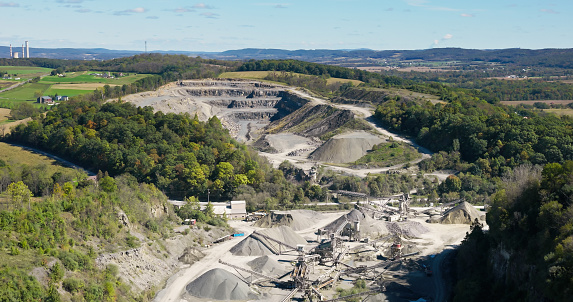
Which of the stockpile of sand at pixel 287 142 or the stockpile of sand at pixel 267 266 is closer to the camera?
the stockpile of sand at pixel 267 266

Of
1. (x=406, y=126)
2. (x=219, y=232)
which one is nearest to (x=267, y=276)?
(x=219, y=232)

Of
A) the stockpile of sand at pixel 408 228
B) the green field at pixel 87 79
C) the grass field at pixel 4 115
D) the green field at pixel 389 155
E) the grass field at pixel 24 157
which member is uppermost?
the green field at pixel 87 79

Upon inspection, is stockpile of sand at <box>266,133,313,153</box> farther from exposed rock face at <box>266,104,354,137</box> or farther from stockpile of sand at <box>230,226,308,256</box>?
stockpile of sand at <box>230,226,308,256</box>

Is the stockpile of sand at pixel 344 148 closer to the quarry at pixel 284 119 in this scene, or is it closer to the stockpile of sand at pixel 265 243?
the quarry at pixel 284 119

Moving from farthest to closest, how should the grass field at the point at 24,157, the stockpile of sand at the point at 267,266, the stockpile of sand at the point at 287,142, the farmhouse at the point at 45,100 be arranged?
the farmhouse at the point at 45,100
the stockpile of sand at the point at 287,142
the grass field at the point at 24,157
the stockpile of sand at the point at 267,266

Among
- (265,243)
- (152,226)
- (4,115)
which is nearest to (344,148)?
(265,243)

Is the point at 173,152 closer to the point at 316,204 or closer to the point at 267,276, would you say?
the point at 316,204

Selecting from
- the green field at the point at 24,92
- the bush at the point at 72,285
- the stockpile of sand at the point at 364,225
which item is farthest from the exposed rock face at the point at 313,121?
the bush at the point at 72,285
